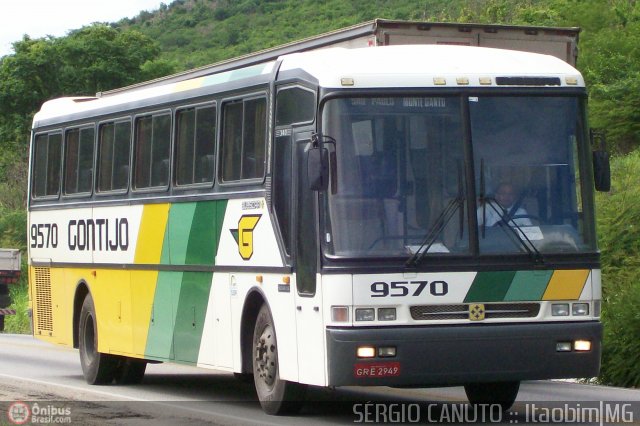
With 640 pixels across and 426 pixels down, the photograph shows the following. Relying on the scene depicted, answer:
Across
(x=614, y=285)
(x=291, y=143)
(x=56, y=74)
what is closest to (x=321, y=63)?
(x=291, y=143)

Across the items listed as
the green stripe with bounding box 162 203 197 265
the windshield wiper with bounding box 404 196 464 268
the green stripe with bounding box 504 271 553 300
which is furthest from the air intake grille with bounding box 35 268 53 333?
the green stripe with bounding box 504 271 553 300

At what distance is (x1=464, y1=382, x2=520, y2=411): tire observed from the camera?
13202 millimetres

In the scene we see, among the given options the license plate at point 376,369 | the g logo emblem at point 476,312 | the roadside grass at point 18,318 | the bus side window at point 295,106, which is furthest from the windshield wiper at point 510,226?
the roadside grass at point 18,318

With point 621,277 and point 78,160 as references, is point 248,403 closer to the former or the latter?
point 78,160

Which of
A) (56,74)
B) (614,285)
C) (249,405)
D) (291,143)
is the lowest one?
→ (249,405)

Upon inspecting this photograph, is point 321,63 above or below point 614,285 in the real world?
above

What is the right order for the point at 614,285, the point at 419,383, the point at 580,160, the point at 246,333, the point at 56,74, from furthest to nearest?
the point at 56,74 < the point at 614,285 < the point at 246,333 < the point at 580,160 < the point at 419,383

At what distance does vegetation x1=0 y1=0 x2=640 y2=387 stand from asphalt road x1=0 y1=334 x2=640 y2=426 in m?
2.55

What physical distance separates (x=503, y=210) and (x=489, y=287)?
682 mm

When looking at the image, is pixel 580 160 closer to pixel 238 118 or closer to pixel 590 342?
pixel 590 342

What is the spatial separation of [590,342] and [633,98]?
17.9 m

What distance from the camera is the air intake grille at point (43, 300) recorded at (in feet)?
62.6

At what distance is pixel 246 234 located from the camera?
13297 mm

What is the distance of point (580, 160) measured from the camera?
12.1 m
